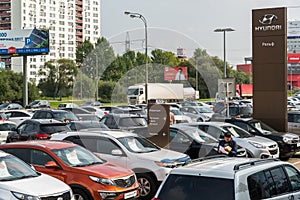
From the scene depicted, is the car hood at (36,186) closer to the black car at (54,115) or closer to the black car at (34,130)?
the black car at (34,130)

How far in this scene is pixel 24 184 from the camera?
8.65 meters

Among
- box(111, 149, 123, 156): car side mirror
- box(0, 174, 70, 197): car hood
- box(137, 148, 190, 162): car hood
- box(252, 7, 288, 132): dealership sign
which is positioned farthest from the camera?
box(252, 7, 288, 132): dealership sign

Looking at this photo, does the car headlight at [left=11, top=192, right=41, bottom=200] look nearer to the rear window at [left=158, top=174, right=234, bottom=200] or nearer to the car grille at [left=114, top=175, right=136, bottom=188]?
the car grille at [left=114, top=175, right=136, bottom=188]

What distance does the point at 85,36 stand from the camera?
142m

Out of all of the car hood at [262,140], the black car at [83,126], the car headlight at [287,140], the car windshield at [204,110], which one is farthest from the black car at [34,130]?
the car windshield at [204,110]

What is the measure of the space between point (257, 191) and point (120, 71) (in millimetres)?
16537

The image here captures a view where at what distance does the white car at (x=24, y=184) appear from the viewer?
27.2 feet

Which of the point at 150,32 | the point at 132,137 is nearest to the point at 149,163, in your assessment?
the point at 132,137

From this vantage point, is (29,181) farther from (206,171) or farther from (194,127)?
(194,127)

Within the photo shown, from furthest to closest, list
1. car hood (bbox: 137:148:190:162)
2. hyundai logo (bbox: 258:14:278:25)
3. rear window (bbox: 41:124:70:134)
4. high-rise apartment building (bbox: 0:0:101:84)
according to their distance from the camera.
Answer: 1. high-rise apartment building (bbox: 0:0:101:84)
2. hyundai logo (bbox: 258:14:278:25)
3. rear window (bbox: 41:124:70:134)
4. car hood (bbox: 137:148:190:162)

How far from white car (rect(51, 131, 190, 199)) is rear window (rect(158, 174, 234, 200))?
199 inches

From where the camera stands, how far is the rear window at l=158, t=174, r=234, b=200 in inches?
249

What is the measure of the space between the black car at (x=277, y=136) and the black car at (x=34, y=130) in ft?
22.8

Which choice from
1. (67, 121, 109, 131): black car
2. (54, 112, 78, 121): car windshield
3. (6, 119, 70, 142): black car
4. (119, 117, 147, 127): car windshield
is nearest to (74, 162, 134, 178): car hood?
(6, 119, 70, 142): black car
